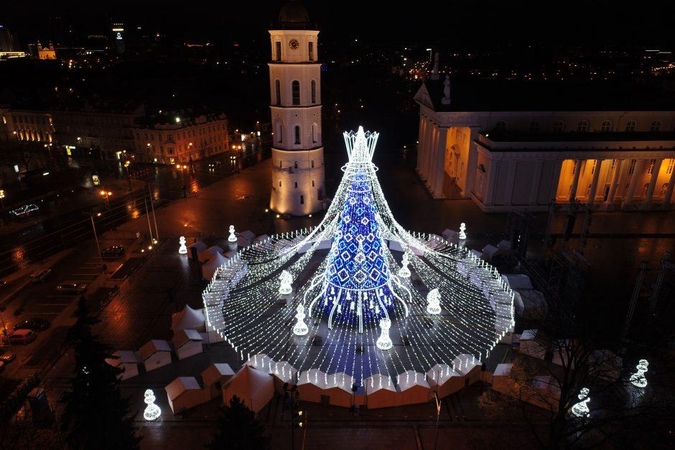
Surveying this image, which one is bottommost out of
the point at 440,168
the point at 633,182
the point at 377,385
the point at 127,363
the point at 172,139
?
the point at 127,363

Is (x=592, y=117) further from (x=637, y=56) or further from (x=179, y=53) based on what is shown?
(x=179, y=53)

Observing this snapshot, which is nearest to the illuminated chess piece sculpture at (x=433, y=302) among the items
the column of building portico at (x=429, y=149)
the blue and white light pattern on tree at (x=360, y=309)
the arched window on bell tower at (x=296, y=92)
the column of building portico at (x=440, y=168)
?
the blue and white light pattern on tree at (x=360, y=309)

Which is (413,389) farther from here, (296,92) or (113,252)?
(296,92)

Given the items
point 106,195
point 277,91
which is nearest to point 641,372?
point 277,91

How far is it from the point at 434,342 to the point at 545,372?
505 centimetres

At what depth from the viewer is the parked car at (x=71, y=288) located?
2694 centimetres

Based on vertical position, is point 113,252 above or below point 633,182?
below

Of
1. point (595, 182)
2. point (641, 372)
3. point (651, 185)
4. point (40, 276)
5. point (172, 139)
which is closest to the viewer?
point (641, 372)

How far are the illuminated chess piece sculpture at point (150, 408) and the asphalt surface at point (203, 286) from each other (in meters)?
0.29

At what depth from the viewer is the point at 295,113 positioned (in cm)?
3625

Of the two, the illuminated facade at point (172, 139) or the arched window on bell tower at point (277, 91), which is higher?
the arched window on bell tower at point (277, 91)

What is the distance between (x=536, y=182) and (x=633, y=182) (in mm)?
Answer: 8750

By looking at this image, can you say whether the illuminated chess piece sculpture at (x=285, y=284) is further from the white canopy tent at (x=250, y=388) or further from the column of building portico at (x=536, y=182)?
the column of building portico at (x=536, y=182)

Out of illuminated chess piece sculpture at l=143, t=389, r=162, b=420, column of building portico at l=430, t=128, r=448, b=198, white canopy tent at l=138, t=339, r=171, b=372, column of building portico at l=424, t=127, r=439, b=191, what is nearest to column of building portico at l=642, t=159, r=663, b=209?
column of building portico at l=430, t=128, r=448, b=198
